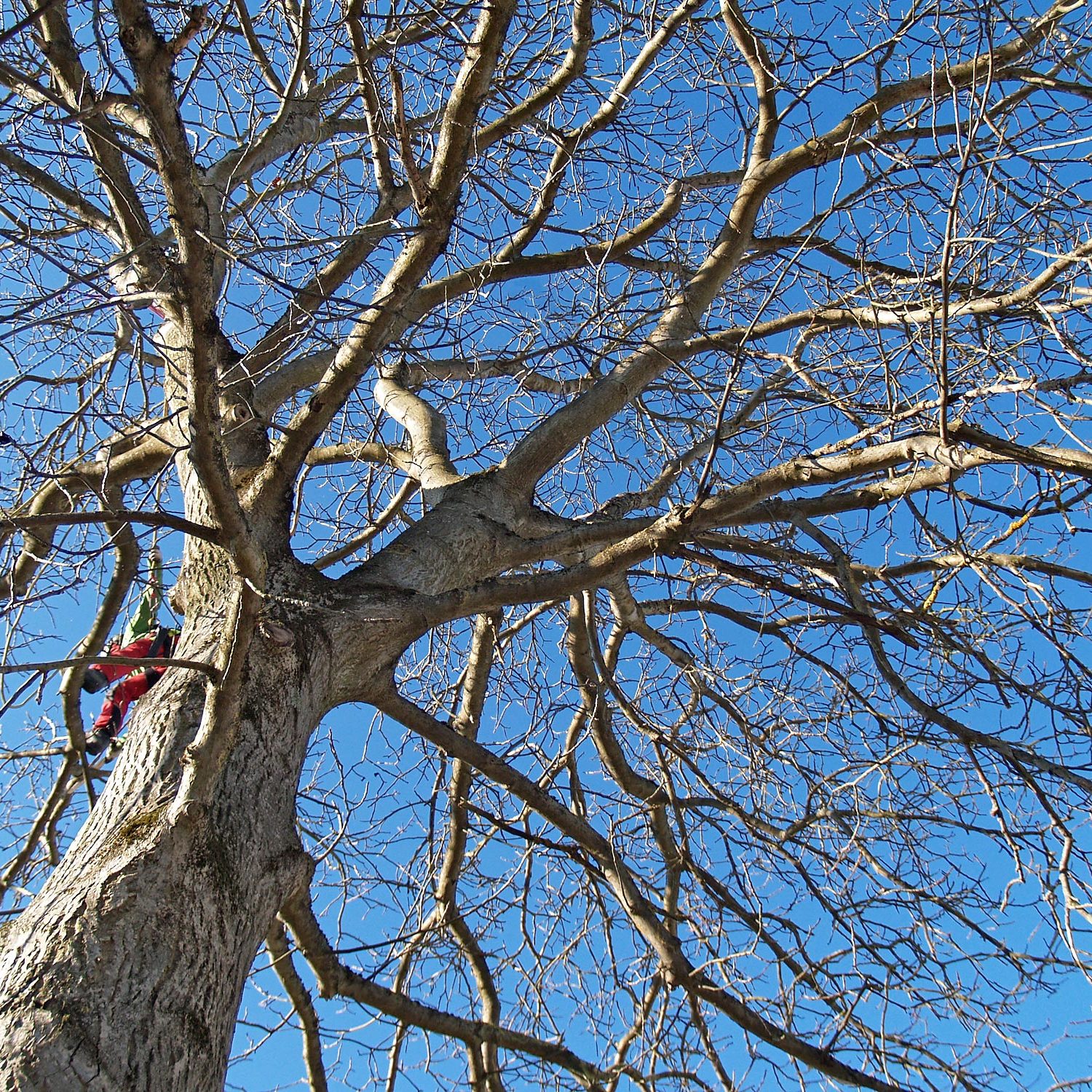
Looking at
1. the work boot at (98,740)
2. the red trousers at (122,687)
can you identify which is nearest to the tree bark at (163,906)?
the red trousers at (122,687)

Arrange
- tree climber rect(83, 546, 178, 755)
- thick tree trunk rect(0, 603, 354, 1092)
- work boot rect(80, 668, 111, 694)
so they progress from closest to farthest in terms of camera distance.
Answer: thick tree trunk rect(0, 603, 354, 1092), tree climber rect(83, 546, 178, 755), work boot rect(80, 668, 111, 694)

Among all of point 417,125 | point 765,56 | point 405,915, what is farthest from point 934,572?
point 417,125

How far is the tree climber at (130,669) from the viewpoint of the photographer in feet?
13.2

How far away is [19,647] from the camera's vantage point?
9.98 feet

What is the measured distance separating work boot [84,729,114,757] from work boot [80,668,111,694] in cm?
22

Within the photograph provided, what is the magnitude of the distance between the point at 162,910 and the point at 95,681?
2.98 m

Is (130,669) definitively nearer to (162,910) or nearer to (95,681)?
(95,681)

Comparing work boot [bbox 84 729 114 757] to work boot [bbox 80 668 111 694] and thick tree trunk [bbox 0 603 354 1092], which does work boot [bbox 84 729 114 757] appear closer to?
work boot [bbox 80 668 111 694]

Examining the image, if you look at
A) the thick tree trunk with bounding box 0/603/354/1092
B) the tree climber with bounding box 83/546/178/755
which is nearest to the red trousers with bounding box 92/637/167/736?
the tree climber with bounding box 83/546/178/755

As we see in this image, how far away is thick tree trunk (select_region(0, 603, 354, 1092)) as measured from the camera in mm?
1510

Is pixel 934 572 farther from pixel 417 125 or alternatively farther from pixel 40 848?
pixel 40 848

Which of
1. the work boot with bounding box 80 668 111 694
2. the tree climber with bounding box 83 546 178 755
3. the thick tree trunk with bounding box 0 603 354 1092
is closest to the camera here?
the thick tree trunk with bounding box 0 603 354 1092

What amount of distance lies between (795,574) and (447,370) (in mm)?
1856

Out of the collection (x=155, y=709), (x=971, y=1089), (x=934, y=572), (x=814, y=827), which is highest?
(x=934, y=572)
